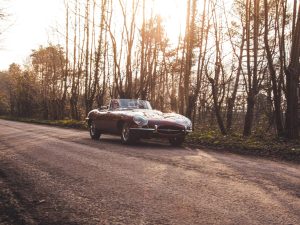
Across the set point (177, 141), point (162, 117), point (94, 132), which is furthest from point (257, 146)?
point (94, 132)

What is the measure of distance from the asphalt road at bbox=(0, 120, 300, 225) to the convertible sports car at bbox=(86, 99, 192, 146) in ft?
11.4

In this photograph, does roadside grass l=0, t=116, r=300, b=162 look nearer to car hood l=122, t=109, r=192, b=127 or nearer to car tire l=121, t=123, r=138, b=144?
car hood l=122, t=109, r=192, b=127

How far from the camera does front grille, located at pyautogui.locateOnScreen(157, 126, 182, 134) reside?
11859 millimetres

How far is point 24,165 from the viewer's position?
7.66m

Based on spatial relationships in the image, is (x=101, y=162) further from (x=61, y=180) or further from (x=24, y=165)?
(x=61, y=180)

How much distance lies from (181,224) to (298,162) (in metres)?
6.25

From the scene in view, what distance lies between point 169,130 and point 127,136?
4.30ft

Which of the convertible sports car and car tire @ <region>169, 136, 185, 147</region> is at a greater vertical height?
the convertible sports car

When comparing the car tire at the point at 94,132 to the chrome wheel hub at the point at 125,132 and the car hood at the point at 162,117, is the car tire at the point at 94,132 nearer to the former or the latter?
the chrome wheel hub at the point at 125,132

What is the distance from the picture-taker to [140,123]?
1182cm

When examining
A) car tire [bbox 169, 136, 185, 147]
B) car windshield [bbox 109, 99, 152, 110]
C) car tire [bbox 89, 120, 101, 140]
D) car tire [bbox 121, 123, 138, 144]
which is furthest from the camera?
car tire [bbox 89, 120, 101, 140]

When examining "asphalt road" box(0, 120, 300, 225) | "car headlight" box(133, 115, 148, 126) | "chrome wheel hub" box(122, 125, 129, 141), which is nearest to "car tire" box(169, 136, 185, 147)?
"car headlight" box(133, 115, 148, 126)

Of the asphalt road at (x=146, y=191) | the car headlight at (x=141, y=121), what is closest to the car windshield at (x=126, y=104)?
the car headlight at (x=141, y=121)

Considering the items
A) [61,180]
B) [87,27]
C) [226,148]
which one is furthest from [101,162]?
[87,27]
